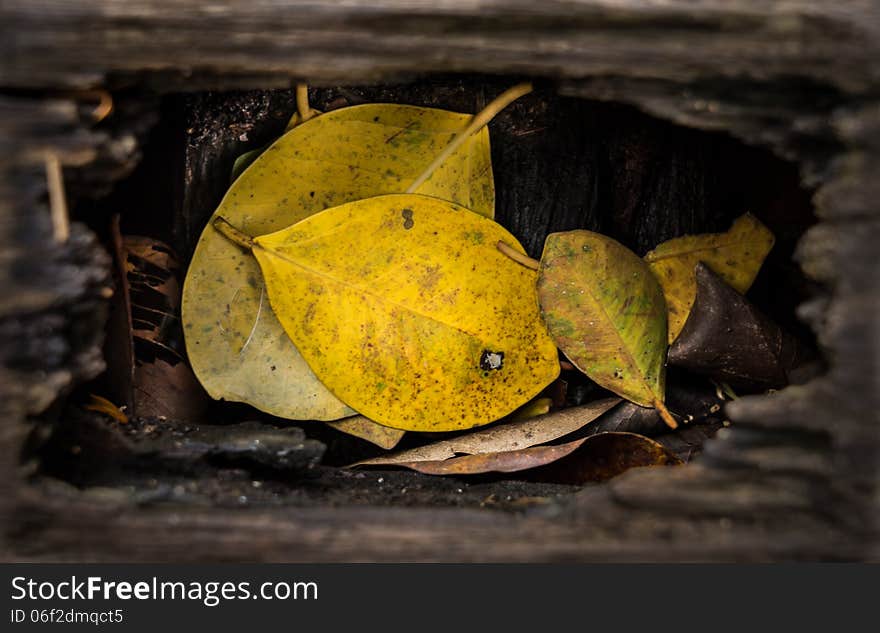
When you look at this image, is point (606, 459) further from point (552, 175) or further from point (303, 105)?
point (303, 105)

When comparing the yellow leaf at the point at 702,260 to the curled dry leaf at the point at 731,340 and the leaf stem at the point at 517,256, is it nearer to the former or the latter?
the curled dry leaf at the point at 731,340

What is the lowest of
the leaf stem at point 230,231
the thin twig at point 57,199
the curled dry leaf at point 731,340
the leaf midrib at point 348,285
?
the curled dry leaf at point 731,340

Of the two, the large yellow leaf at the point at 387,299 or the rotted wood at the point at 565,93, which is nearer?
the rotted wood at the point at 565,93

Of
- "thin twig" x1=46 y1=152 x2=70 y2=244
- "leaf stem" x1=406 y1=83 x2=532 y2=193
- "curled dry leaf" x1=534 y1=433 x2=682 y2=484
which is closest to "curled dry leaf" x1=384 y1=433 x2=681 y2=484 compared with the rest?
"curled dry leaf" x1=534 y1=433 x2=682 y2=484

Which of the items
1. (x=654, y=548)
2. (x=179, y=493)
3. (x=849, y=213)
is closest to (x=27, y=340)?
(x=179, y=493)

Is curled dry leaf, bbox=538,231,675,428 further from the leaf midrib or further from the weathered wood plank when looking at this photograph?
the weathered wood plank

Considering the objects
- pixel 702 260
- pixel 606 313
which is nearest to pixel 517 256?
pixel 606 313

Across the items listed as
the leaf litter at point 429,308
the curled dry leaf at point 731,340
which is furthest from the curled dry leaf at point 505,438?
the curled dry leaf at point 731,340
